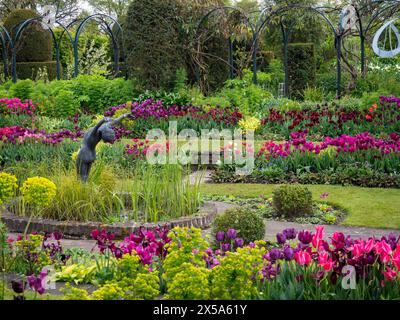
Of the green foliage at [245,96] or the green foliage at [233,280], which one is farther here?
the green foliage at [245,96]

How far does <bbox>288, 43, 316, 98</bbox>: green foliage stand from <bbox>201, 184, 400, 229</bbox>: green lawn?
12018mm

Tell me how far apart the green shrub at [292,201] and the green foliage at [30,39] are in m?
17.2

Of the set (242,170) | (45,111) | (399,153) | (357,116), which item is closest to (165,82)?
(45,111)

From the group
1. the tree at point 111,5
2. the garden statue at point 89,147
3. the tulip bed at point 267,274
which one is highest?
the tree at point 111,5

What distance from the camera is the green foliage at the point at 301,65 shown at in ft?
68.0

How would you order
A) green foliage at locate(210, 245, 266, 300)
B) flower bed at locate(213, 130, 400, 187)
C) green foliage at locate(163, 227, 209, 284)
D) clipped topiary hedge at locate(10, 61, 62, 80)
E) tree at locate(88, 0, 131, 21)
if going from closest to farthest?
green foliage at locate(210, 245, 266, 300), green foliage at locate(163, 227, 209, 284), flower bed at locate(213, 130, 400, 187), clipped topiary hedge at locate(10, 61, 62, 80), tree at locate(88, 0, 131, 21)

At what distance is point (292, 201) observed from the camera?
7.30 m

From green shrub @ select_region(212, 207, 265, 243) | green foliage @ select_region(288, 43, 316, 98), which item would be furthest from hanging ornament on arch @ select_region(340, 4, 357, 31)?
green shrub @ select_region(212, 207, 265, 243)

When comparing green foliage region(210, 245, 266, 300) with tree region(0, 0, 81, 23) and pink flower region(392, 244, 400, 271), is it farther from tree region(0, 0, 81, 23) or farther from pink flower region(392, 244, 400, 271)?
tree region(0, 0, 81, 23)

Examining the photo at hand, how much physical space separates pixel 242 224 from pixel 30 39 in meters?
19.0

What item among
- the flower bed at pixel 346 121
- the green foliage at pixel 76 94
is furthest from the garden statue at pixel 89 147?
the green foliage at pixel 76 94

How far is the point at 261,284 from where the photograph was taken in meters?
3.82

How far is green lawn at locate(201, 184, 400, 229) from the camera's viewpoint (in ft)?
23.2

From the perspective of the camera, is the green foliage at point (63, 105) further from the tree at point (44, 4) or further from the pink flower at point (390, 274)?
the tree at point (44, 4)
